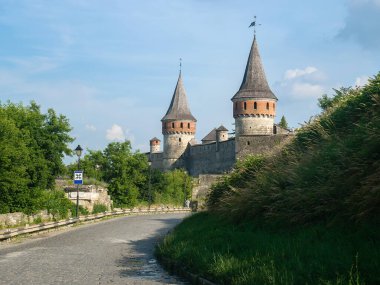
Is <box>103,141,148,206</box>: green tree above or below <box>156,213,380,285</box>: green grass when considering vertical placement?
above

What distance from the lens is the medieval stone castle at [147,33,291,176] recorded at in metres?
74.4

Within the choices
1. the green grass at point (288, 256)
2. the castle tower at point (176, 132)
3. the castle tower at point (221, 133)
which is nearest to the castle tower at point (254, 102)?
the castle tower at point (221, 133)

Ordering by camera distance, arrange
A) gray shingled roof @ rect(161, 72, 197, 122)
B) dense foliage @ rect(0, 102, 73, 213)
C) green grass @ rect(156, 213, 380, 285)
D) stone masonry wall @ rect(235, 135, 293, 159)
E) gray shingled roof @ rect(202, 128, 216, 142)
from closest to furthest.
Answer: green grass @ rect(156, 213, 380, 285)
dense foliage @ rect(0, 102, 73, 213)
stone masonry wall @ rect(235, 135, 293, 159)
gray shingled roof @ rect(161, 72, 197, 122)
gray shingled roof @ rect(202, 128, 216, 142)

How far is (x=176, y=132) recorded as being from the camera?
97.5 metres

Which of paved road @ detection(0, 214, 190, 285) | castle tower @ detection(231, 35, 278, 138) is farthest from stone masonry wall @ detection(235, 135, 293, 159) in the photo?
paved road @ detection(0, 214, 190, 285)

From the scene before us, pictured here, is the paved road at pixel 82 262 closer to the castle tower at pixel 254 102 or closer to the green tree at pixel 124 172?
the green tree at pixel 124 172

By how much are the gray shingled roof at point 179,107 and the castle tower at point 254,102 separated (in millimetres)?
22406

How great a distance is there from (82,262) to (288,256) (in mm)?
5850

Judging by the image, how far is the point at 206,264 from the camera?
9.29 metres

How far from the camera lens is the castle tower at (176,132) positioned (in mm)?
97125

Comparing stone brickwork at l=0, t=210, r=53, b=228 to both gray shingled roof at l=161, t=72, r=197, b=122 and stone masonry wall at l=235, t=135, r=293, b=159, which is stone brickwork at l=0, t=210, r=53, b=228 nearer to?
stone masonry wall at l=235, t=135, r=293, b=159

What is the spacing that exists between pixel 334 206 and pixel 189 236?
5669 mm

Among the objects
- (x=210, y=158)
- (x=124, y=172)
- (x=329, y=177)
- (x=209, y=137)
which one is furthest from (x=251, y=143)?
(x=329, y=177)

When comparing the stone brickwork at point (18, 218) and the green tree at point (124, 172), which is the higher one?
the green tree at point (124, 172)
